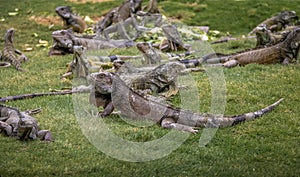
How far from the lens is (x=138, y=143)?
23.2 feet

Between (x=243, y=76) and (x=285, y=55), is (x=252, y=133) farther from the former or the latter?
(x=285, y=55)

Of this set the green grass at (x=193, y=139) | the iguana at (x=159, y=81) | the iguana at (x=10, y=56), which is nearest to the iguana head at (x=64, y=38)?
the iguana at (x=10, y=56)

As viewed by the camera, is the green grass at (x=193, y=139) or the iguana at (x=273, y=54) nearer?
the green grass at (x=193, y=139)

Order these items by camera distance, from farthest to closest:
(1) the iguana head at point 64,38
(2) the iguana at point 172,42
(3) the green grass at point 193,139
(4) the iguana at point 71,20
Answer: (4) the iguana at point 71,20
(2) the iguana at point 172,42
(1) the iguana head at point 64,38
(3) the green grass at point 193,139

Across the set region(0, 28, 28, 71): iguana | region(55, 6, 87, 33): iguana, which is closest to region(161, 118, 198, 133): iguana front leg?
region(0, 28, 28, 71): iguana

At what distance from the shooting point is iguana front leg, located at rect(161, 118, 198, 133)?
7426mm

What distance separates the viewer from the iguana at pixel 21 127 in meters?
7.00

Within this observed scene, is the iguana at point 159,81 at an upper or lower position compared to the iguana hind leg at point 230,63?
upper

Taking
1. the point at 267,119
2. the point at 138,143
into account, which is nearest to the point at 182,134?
the point at 138,143

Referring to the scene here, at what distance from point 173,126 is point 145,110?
2.07 ft

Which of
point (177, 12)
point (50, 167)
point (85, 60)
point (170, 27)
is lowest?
point (177, 12)

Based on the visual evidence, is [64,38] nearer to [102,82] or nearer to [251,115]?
[102,82]

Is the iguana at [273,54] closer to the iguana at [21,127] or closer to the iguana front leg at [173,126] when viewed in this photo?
the iguana front leg at [173,126]

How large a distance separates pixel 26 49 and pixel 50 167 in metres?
11.9
